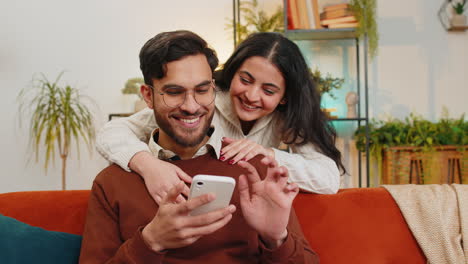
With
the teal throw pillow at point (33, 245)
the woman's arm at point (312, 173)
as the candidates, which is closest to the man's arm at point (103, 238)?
the teal throw pillow at point (33, 245)

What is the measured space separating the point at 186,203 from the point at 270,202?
23cm

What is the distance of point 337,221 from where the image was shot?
1.50 m

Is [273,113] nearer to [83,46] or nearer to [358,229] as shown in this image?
[358,229]

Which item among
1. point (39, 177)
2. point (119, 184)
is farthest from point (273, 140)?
point (39, 177)

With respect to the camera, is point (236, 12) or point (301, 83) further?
point (236, 12)

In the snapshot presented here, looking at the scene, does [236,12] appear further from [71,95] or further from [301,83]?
[301,83]

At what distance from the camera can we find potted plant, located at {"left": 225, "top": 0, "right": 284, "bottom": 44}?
3688mm

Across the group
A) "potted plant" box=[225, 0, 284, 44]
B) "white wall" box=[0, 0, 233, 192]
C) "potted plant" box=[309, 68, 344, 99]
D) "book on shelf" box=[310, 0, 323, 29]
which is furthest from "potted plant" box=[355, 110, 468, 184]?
"white wall" box=[0, 0, 233, 192]

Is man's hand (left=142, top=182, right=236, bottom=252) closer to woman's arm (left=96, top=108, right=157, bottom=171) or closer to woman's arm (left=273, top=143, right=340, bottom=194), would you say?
woman's arm (left=96, top=108, right=157, bottom=171)

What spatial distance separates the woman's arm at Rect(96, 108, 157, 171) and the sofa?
0.18 metres

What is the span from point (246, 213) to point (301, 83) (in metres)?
0.90

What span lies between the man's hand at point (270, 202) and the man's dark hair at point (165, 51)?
478 mm

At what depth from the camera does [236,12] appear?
402 centimetres

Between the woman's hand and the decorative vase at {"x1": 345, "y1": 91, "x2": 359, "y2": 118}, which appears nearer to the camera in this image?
the woman's hand
